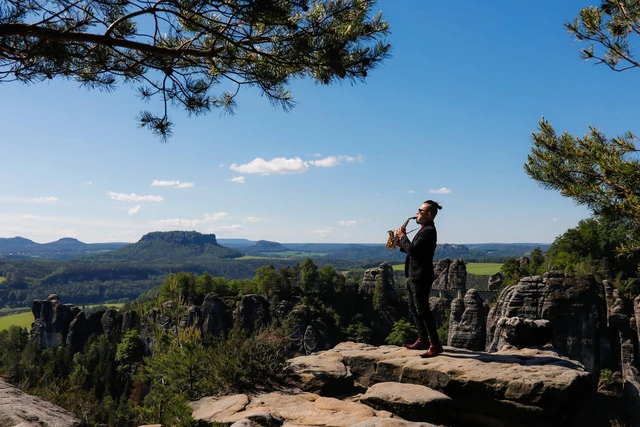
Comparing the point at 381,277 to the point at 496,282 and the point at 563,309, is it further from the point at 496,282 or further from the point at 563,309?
the point at 563,309

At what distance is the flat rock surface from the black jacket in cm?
258

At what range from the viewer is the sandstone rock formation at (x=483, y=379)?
22.4ft

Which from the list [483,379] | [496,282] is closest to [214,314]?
[496,282]

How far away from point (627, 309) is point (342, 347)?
170ft

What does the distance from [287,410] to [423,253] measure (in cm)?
365

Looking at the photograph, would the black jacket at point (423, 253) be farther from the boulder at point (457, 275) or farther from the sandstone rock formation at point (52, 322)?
the sandstone rock formation at point (52, 322)

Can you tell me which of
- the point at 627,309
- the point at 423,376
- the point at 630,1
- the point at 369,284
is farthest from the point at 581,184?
the point at 369,284

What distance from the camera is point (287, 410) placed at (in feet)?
22.6

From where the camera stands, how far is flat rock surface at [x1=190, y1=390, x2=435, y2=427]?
6.14 meters

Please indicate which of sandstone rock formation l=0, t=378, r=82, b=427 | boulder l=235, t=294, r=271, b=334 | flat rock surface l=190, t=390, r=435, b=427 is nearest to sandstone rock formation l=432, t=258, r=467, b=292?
boulder l=235, t=294, r=271, b=334

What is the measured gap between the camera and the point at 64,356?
3044 inches

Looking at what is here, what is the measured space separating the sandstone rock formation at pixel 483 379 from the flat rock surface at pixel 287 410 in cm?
82

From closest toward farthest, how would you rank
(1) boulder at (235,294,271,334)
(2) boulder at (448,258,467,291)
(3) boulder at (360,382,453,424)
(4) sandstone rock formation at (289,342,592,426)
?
1. (3) boulder at (360,382,453,424)
2. (4) sandstone rock formation at (289,342,592,426)
3. (1) boulder at (235,294,271,334)
4. (2) boulder at (448,258,467,291)

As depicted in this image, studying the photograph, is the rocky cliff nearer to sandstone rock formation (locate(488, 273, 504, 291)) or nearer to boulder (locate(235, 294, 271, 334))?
boulder (locate(235, 294, 271, 334))
